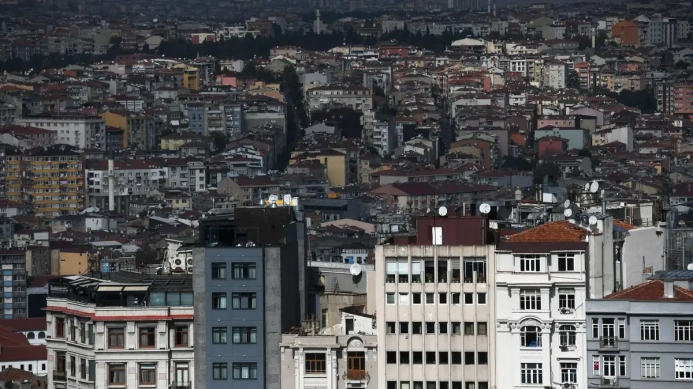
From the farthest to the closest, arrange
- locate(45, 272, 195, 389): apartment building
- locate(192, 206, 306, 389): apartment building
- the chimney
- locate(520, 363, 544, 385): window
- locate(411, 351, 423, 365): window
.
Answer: locate(45, 272, 195, 389): apartment building, locate(192, 206, 306, 389): apartment building, locate(411, 351, 423, 365): window, locate(520, 363, 544, 385): window, the chimney

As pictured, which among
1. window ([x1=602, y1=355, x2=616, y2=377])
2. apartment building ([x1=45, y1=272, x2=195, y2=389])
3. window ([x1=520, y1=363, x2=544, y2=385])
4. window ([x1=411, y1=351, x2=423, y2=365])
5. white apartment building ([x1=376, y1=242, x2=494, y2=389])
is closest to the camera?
window ([x1=602, y1=355, x2=616, y2=377])

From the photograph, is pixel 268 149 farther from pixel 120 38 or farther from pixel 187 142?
pixel 120 38

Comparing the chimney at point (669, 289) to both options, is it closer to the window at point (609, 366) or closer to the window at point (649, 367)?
the window at point (649, 367)

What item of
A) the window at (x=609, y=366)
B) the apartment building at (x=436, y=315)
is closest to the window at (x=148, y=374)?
the apartment building at (x=436, y=315)

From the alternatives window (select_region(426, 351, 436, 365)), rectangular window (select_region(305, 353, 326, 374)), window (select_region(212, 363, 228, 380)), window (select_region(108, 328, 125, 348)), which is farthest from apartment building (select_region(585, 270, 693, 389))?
window (select_region(108, 328, 125, 348))

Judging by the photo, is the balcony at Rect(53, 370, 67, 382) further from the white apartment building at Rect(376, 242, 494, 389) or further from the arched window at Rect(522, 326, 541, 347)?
the arched window at Rect(522, 326, 541, 347)
